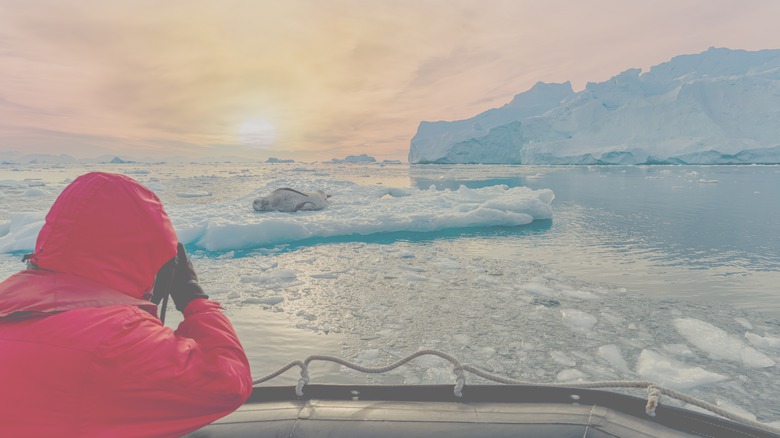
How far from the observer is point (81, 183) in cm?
108

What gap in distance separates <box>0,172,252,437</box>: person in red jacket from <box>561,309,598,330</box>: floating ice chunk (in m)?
3.02

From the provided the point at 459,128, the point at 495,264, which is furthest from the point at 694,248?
the point at 459,128

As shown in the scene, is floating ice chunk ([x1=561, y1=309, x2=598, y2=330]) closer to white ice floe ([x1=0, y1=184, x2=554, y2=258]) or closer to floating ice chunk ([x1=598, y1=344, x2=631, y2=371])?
floating ice chunk ([x1=598, y1=344, x2=631, y2=371])

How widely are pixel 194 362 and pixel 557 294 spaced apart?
3.89 meters

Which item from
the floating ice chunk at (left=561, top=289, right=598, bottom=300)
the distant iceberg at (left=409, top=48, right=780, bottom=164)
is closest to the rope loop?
the floating ice chunk at (left=561, top=289, right=598, bottom=300)

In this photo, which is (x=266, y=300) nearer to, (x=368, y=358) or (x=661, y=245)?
(x=368, y=358)

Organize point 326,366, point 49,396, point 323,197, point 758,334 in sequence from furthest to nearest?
point 323,197 → point 758,334 → point 326,366 → point 49,396

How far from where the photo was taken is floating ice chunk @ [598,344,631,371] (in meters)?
2.72

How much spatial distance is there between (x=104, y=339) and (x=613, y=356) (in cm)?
308

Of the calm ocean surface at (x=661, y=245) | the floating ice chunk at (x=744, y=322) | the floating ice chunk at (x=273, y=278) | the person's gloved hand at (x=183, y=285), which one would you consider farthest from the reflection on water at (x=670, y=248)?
the person's gloved hand at (x=183, y=285)

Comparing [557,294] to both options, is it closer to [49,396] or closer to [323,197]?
[49,396]

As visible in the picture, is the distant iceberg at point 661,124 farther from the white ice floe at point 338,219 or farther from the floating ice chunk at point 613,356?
the floating ice chunk at point 613,356

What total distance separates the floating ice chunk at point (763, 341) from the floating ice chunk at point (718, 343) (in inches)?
3.6

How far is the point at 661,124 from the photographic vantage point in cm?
4091
